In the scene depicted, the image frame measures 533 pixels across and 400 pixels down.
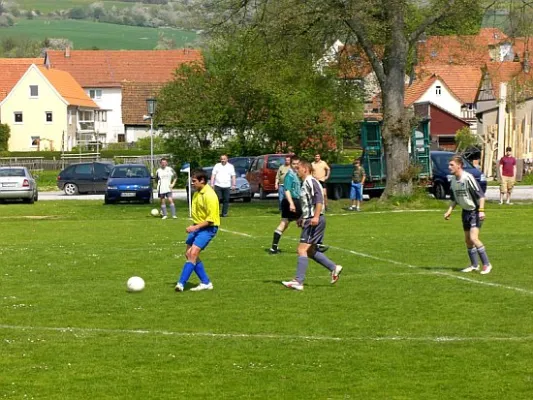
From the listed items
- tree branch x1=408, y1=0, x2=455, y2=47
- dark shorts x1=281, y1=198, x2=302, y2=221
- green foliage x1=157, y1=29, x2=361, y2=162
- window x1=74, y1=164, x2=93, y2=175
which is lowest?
window x1=74, y1=164, x2=93, y2=175

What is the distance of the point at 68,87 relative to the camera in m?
103

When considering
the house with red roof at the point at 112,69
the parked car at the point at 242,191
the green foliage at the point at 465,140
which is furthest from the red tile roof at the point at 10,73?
the parked car at the point at 242,191

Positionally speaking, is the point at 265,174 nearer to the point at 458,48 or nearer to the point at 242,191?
the point at 242,191

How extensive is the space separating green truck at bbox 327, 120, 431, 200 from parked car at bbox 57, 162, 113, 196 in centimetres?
1564

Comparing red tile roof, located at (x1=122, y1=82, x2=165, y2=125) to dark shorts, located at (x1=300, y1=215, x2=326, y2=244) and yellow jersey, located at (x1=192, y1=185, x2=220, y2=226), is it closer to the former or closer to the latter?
yellow jersey, located at (x1=192, y1=185, x2=220, y2=226)

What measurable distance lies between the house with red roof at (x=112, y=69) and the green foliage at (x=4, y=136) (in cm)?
1358

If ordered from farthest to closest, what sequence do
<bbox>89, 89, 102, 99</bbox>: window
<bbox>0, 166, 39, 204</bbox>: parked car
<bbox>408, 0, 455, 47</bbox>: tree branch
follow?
<bbox>89, 89, 102, 99</bbox>: window, <bbox>0, 166, 39, 204</bbox>: parked car, <bbox>408, 0, 455, 47</bbox>: tree branch

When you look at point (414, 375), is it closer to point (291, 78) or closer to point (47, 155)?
point (291, 78)

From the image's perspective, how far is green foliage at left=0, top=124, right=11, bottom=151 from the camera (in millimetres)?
96312

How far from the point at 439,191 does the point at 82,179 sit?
19.2 metres

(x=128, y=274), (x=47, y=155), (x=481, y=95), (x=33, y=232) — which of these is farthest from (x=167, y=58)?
(x=128, y=274)

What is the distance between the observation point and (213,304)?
14844mm

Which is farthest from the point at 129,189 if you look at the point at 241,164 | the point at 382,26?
the point at 382,26

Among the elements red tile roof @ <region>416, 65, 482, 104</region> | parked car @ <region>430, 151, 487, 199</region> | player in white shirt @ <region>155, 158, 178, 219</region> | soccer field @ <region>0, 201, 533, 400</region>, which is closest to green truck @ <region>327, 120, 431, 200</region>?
parked car @ <region>430, 151, 487, 199</region>
